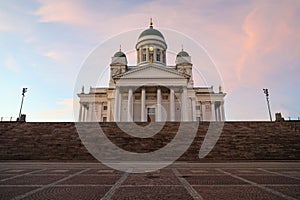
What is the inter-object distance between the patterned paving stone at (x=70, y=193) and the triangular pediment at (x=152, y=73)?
32.2 m

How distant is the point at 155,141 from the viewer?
17.6m

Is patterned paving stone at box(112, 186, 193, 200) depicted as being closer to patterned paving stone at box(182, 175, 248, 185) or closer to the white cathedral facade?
patterned paving stone at box(182, 175, 248, 185)

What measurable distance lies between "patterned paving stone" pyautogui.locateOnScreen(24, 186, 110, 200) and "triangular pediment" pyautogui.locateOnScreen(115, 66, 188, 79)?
106ft

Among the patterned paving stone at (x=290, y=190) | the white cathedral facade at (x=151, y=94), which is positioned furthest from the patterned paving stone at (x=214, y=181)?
the white cathedral facade at (x=151, y=94)

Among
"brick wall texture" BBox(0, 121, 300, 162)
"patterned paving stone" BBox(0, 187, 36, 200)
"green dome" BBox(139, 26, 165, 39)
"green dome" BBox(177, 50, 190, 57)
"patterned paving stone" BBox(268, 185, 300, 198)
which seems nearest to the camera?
"patterned paving stone" BBox(0, 187, 36, 200)

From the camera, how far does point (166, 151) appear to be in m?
16.1

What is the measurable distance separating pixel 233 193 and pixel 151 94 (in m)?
36.8

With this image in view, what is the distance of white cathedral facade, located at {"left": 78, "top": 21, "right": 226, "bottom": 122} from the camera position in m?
37.2

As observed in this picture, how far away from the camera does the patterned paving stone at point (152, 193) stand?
4734mm

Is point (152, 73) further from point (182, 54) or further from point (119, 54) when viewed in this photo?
point (119, 54)

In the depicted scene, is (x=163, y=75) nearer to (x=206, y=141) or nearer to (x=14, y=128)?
(x=206, y=141)

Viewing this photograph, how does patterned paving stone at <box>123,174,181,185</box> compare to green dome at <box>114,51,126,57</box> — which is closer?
patterned paving stone at <box>123,174,181,185</box>

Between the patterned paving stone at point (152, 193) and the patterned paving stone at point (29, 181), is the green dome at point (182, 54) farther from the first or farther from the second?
the patterned paving stone at point (152, 193)

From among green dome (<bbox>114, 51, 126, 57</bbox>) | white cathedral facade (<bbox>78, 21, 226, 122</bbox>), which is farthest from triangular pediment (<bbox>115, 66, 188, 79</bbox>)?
green dome (<bbox>114, 51, 126, 57</bbox>)
